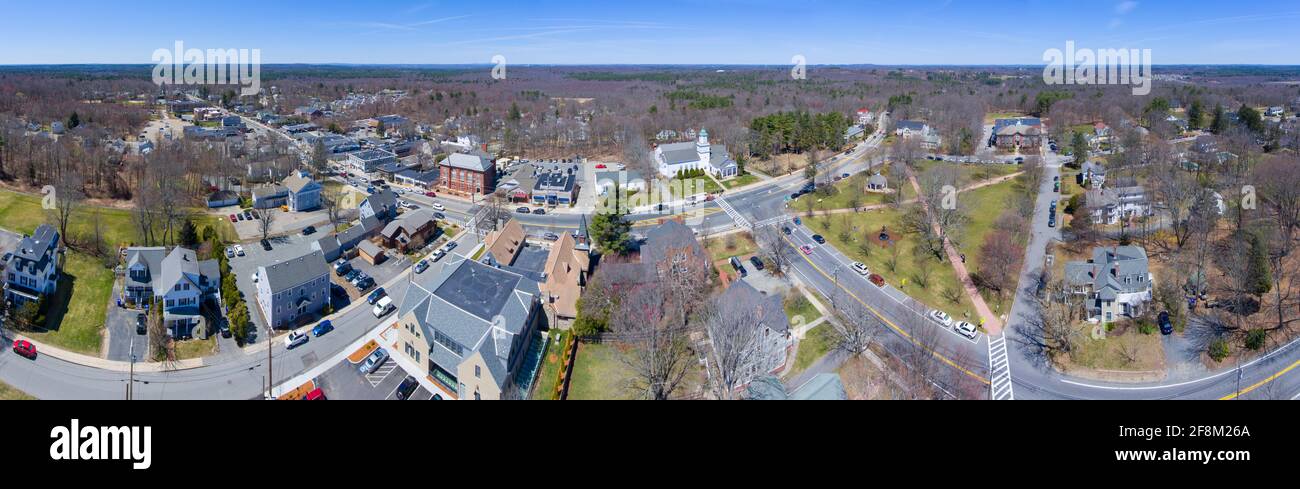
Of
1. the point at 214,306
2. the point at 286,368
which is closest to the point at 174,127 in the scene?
the point at 214,306

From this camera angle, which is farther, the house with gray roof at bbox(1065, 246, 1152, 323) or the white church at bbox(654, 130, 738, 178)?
the white church at bbox(654, 130, 738, 178)

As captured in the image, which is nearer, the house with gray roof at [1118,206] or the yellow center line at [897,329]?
the yellow center line at [897,329]

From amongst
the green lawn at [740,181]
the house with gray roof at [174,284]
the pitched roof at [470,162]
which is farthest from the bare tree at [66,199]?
the green lawn at [740,181]

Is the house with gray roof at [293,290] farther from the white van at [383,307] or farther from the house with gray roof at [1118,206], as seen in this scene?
the house with gray roof at [1118,206]

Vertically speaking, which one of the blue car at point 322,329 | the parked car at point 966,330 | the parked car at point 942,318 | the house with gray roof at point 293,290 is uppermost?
the house with gray roof at point 293,290

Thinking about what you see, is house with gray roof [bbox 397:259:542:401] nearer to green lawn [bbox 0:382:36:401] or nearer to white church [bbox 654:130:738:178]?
green lawn [bbox 0:382:36:401]

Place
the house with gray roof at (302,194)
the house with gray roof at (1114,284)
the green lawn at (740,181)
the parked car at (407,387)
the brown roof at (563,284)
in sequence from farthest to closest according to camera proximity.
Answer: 1. the green lawn at (740,181)
2. the house with gray roof at (302,194)
3. the house with gray roof at (1114,284)
4. the brown roof at (563,284)
5. the parked car at (407,387)

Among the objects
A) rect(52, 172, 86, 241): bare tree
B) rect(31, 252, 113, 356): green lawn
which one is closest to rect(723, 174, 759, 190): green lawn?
rect(31, 252, 113, 356): green lawn
